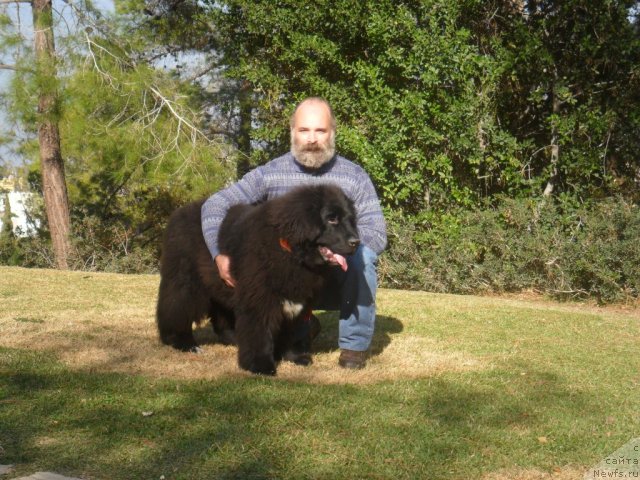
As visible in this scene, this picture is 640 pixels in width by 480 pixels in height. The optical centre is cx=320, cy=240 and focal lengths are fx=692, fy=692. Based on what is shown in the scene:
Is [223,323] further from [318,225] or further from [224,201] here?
[318,225]

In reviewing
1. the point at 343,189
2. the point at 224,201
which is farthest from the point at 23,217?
the point at 343,189

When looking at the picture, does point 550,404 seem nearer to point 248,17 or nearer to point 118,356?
point 118,356

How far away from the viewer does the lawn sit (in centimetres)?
319

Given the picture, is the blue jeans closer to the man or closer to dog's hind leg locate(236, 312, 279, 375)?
the man

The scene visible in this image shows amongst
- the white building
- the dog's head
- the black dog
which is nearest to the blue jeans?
the black dog

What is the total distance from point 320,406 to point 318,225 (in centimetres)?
113

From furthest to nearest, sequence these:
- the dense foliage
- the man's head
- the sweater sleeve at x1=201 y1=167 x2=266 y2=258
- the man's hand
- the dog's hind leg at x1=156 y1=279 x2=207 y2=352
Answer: the dense foliage < the dog's hind leg at x1=156 y1=279 x2=207 y2=352 < the man's head < the sweater sleeve at x1=201 y1=167 x2=266 y2=258 < the man's hand

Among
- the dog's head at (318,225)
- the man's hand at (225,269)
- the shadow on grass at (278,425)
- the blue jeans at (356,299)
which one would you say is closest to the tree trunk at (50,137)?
the shadow on grass at (278,425)

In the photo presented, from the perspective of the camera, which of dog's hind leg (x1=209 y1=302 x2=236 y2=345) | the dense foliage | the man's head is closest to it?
the man's head

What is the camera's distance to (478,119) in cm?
1108

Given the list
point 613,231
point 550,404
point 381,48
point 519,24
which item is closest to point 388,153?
point 381,48

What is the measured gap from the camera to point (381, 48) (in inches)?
448

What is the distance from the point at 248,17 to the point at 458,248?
18.5 ft

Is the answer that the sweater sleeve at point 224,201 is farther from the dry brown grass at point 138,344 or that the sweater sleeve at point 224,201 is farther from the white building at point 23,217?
the white building at point 23,217
